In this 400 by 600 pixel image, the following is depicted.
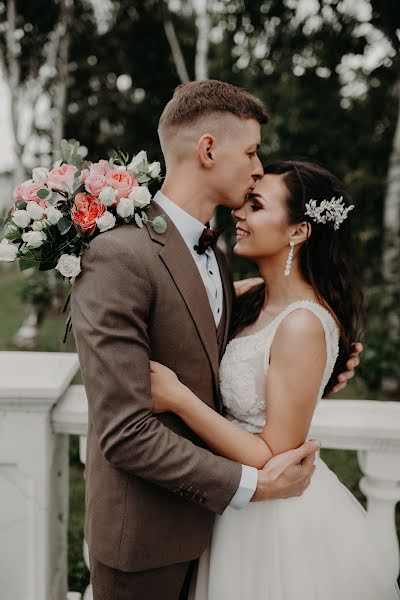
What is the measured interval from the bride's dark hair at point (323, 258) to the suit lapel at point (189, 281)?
460 millimetres

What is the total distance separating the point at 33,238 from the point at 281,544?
124 cm

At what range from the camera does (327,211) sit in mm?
2000

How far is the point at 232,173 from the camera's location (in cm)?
187

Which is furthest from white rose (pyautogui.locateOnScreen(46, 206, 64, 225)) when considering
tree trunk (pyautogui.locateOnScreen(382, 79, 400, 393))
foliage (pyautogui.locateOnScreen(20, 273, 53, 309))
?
foliage (pyautogui.locateOnScreen(20, 273, 53, 309))

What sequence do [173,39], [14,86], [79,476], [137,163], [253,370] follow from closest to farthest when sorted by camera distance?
[137,163], [253,370], [79,476], [173,39], [14,86]

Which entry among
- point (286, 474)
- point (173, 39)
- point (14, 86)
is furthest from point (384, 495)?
point (14, 86)

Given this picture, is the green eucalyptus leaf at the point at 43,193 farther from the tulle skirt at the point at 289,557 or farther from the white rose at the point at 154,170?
the tulle skirt at the point at 289,557

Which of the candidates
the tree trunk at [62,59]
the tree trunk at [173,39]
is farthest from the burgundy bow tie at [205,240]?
the tree trunk at [62,59]

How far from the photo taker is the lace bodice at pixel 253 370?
1.91 m

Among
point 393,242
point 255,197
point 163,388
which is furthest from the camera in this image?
point 393,242

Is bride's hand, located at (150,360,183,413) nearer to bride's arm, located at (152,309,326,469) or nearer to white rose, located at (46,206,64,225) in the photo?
bride's arm, located at (152,309,326,469)

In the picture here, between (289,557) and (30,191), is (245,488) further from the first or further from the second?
(30,191)

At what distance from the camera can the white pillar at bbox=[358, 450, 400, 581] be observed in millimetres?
1974

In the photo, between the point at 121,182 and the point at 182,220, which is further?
the point at 182,220
